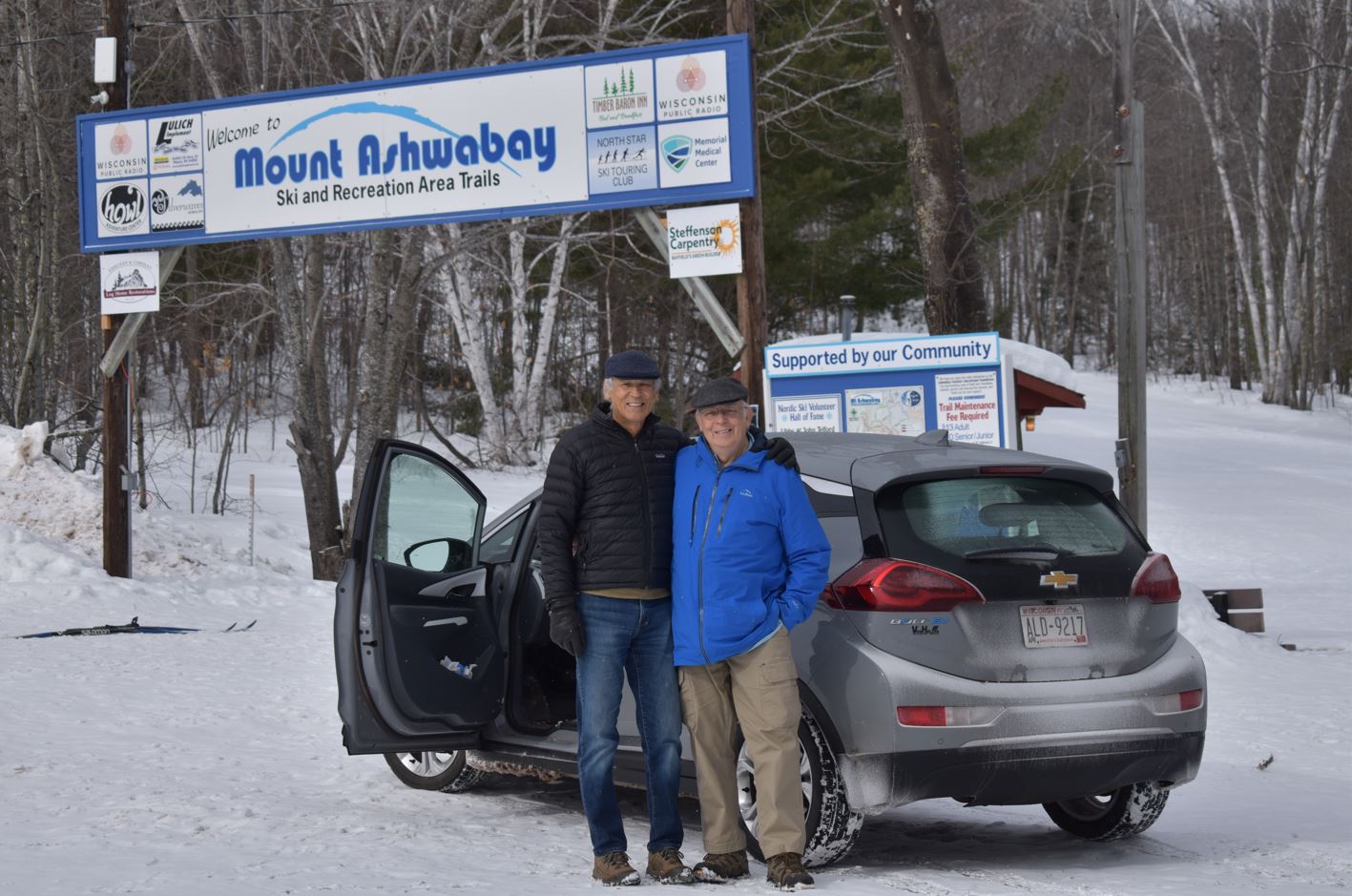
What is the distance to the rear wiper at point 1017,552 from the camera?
17.6 feet

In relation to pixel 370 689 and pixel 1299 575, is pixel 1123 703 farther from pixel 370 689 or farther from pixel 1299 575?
pixel 1299 575

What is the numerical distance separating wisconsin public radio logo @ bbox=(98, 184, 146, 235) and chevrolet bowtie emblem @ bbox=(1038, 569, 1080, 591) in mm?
12063

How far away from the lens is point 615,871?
5168 mm

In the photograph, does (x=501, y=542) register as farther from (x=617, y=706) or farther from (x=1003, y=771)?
(x=1003, y=771)

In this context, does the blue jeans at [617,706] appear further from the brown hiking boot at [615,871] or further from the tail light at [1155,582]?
the tail light at [1155,582]

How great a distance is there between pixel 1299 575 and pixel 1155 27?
92.2 feet

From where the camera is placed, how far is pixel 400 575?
6445mm

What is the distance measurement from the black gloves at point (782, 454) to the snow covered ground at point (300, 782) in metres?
1.43

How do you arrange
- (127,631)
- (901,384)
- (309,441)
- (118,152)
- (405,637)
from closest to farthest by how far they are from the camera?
(405,637), (127,631), (901,384), (118,152), (309,441)

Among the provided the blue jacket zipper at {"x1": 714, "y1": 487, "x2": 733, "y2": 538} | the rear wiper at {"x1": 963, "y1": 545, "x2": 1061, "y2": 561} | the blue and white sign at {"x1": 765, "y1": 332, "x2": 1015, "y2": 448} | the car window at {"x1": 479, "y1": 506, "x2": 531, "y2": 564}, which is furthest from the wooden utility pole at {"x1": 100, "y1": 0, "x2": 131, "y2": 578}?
the rear wiper at {"x1": 963, "y1": 545, "x2": 1061, "y2": 561}

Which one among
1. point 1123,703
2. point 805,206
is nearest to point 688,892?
point 1123,703

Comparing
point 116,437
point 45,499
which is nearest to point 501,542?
point 116,437

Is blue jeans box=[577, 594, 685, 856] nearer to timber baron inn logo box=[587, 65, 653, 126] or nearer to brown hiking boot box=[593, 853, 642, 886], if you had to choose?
brown hiking boot box=[593, 853, 642, 886]

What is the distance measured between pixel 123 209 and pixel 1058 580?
12.3 metres
